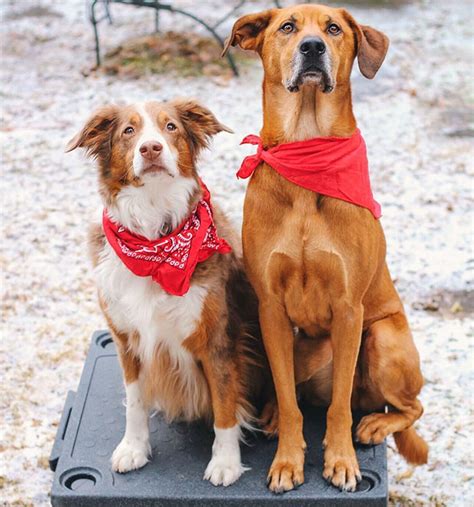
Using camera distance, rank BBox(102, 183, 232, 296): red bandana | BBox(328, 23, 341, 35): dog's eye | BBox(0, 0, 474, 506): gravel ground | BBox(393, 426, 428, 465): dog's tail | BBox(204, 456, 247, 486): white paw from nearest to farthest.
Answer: BBox(328, 23, 341, 35): dog's eye
BBox(102, 183, 232, 296): red bandana
BBox(204, 456, 247, 486): white paw
BBox(393, 426, 428, 465): dog's tail
BBox(0, 0, 474, 506): gravel ground

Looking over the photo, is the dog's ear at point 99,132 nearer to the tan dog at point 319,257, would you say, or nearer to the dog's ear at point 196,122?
the dog's ear at point 196,122

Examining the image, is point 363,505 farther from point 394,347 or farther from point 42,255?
point 42,255

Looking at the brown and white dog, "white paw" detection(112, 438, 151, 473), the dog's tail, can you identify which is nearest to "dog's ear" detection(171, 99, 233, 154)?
the brown and white dog

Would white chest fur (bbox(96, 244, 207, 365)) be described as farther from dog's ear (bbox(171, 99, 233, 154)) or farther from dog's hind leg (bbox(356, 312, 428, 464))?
dog's hind leg (bbox(356, 312, 428, 464))

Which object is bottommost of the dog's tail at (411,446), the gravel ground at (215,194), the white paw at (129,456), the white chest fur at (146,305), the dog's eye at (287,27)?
the gravel ground at (215,194)

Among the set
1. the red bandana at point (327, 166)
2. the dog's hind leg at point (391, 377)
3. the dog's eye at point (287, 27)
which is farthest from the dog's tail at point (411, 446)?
the dog's eye at point (287, 27)

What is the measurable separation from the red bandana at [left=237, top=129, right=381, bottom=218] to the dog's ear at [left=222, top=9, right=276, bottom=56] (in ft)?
1.27

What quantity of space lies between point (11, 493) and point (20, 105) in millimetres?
4402

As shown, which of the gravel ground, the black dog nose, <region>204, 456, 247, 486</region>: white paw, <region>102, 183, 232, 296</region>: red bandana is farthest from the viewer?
the gravel ground

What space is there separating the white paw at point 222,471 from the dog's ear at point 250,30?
4.72 ft

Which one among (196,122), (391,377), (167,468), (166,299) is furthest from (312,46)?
(167,468)

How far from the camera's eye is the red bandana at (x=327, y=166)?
269cm

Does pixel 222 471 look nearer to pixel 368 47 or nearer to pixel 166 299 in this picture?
pixel 166 299

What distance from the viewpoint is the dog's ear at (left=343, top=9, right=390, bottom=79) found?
2.73 metres
